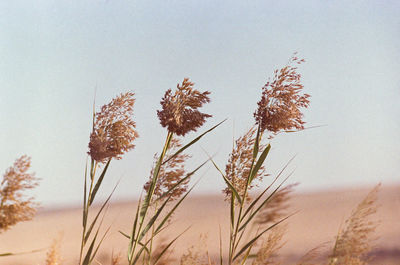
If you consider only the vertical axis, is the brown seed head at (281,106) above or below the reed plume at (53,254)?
above

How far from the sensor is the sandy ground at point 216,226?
33.9 feet

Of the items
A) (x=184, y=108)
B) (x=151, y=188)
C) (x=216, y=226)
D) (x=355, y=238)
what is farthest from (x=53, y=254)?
(x=216, y=226)

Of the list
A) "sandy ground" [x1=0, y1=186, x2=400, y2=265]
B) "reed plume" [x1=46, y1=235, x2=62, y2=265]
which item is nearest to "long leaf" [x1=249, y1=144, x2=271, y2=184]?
"reed plume" [x1=46, y1=235, x2=62, y2=265]

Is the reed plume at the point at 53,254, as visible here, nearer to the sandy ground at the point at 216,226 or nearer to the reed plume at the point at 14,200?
the reed plume at the point at 14,200

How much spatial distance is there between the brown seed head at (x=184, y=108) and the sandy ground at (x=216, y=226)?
22.7 feet

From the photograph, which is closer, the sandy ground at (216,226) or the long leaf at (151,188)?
the long leaf at (151,188)

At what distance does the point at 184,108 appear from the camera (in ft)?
5.16

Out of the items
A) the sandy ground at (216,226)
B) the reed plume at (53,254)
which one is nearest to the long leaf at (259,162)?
the reed plume at (53,254)

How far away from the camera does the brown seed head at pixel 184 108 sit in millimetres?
1557

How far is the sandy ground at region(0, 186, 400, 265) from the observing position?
1033 cm

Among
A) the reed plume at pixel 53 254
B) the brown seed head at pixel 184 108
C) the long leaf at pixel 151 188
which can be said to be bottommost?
the reed plume at pixel 53 254

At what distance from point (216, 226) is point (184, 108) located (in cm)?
1342

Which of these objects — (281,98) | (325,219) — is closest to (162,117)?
(281,98)

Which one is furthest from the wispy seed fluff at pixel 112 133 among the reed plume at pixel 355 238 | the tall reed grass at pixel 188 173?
the reed plume at pixel 355 238
